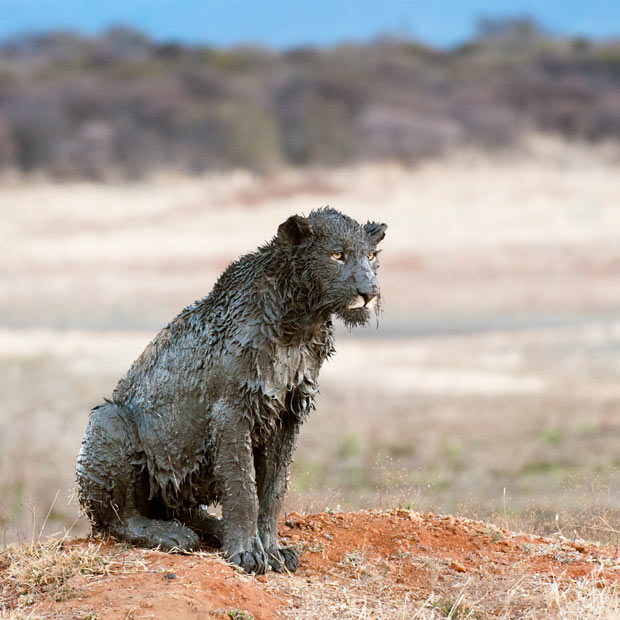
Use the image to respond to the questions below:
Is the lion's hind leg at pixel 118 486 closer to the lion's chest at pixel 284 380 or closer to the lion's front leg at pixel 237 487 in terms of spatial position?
the lion's front leg at pixel 237 487

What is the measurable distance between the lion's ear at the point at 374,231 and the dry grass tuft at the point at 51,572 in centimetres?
274

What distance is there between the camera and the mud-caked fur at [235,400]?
6293mm

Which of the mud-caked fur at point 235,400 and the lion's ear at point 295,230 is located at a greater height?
the lion's ear at point 295,230

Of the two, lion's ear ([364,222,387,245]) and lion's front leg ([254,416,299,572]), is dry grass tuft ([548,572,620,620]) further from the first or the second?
lion's ear ([364,222,387,245])

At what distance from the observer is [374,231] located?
6402 millimetres

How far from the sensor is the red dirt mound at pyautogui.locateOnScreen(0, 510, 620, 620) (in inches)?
233

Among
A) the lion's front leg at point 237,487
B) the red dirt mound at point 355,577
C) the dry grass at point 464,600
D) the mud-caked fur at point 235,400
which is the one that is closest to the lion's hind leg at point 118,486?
the mud-caked fur at point 235,400

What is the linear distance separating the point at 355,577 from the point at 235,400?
150 cm

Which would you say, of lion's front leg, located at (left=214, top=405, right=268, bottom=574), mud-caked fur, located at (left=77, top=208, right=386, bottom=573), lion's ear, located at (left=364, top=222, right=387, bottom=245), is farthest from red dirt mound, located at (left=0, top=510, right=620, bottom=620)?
lion's ear, located at (left=364, top=222, right=387, bottom=245)

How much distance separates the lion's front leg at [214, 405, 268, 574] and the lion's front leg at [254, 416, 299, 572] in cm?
24

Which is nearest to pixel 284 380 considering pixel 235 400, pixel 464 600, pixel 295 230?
pixel 235 400

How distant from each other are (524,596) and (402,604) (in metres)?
0.81

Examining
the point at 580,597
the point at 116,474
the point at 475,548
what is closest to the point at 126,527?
the point at 116,474

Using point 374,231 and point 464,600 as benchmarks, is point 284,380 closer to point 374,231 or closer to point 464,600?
point 374,231
